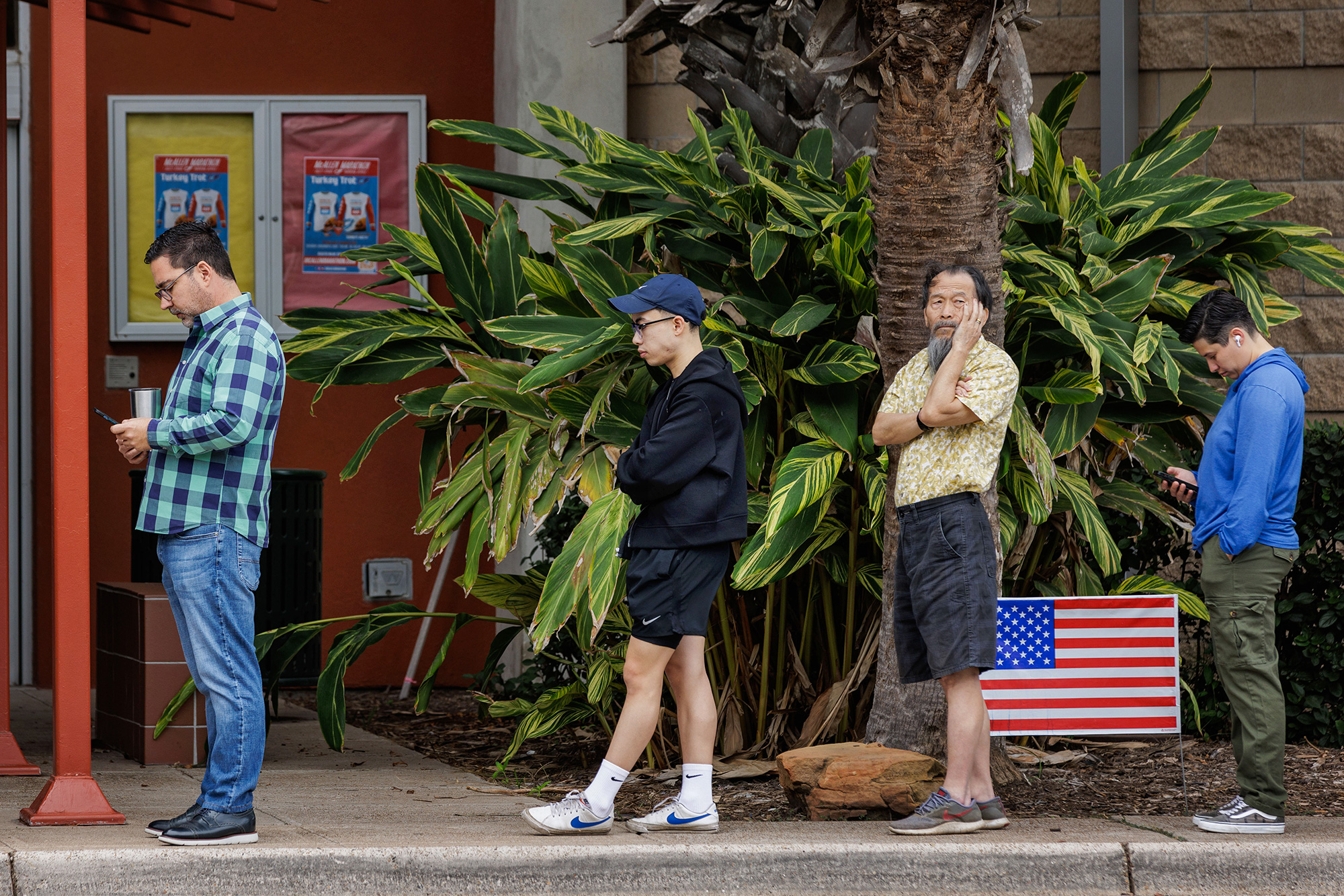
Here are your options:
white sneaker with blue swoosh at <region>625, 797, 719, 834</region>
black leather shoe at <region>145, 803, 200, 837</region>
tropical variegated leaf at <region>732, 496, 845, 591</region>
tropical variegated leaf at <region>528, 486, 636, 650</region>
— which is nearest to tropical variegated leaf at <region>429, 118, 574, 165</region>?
tropical variegated leaf at <region>528, 486, 636, 650</region>

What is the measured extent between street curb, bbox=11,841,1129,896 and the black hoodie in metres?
0.95

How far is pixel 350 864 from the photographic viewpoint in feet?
13.9

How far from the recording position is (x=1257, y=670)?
466 centimetres

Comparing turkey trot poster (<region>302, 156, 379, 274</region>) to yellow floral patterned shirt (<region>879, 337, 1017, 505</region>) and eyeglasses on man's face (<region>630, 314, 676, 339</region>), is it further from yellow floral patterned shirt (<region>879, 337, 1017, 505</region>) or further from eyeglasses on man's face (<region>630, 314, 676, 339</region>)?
yellow floral patterned shirt (<region>879, 337, 1017, 505</region>)

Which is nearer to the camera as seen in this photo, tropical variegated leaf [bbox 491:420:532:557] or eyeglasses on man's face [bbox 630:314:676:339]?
eyeglasses on man's face [bbox 630:314:676:339]

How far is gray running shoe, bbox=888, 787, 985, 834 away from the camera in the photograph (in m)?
4.50

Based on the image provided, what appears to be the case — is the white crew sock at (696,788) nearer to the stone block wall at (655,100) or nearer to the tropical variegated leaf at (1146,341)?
the tropical variegated leaf at (1146,341)

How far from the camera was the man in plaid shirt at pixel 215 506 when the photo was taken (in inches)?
169

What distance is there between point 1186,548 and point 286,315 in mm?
4117

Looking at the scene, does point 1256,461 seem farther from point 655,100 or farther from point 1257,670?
point 655,100

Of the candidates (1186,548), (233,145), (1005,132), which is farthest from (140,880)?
(233,145)

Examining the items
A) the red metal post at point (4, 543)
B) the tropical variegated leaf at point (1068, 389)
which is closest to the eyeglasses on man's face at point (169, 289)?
the red metal post at point (4, 543)

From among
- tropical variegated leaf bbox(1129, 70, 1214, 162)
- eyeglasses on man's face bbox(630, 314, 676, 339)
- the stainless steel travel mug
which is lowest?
the stainless steel travel mug

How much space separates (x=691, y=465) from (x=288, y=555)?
3.29 m
